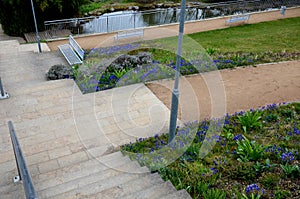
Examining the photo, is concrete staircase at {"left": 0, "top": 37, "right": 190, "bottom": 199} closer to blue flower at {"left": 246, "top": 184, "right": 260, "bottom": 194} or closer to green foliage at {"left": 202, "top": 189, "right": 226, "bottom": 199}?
green foliage at {"left": 202, "top": 189, "right": 226, "bottom": 199}

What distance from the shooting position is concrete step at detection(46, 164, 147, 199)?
4.57 metres

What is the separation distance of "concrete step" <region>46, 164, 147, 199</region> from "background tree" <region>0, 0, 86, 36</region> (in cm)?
1345

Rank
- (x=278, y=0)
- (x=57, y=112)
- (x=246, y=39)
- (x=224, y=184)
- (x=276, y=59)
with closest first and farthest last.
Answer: (x=224, y=184) < (x=57, y=112) < (x=276, y=59) < (x=246, y=39) < (x=278, y=0)

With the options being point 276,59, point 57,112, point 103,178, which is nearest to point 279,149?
point 103,178

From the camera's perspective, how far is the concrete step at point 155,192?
438 centimetres

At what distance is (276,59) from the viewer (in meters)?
11.1

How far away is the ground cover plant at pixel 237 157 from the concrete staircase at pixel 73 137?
428 millimetres

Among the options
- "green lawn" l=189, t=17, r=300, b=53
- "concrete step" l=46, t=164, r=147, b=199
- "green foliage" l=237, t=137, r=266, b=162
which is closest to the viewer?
"concrete step" l=46, t=164, r=147, b=199

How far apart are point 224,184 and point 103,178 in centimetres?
196

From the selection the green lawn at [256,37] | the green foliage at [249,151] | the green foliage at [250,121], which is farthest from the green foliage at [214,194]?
the green lawn at [256,37]

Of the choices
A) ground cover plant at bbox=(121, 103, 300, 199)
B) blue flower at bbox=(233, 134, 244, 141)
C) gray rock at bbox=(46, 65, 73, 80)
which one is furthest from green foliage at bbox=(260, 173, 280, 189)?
gray rock at bbox=(46, 65, 73, 80)

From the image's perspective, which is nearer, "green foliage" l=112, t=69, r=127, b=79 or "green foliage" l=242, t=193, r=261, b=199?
"green foliage" l=242, t=193, r=261, b=199

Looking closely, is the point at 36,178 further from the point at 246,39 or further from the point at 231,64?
the point at 246,39

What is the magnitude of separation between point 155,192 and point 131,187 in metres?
0.40
